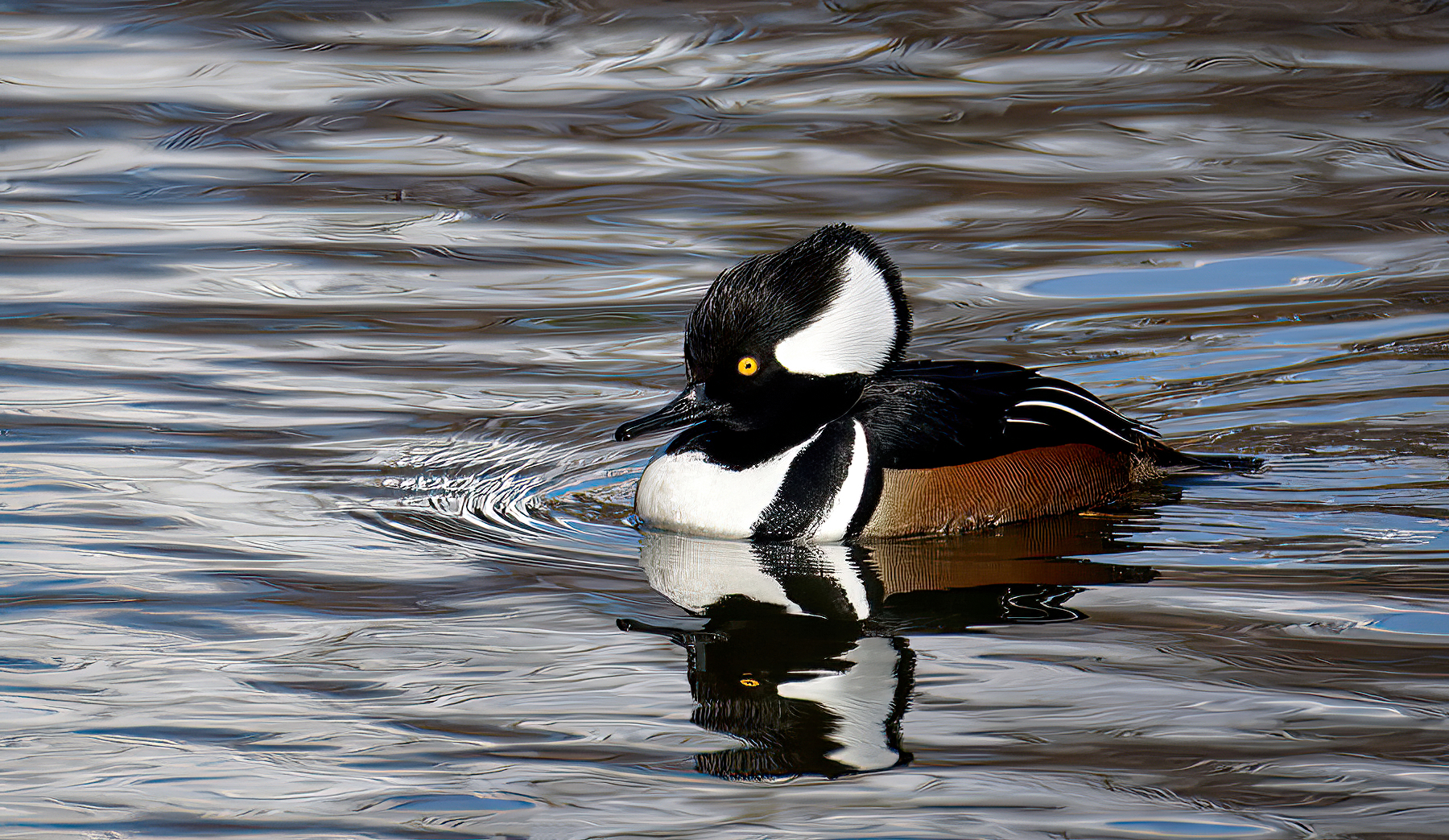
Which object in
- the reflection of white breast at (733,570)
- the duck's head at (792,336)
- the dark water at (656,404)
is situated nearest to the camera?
the dark water at (656,404)

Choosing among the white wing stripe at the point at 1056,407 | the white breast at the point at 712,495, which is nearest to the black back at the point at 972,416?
the white wing stripe at the point at 1056,407

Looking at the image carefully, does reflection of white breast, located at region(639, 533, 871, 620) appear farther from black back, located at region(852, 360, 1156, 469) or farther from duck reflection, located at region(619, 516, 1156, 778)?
black back, located at region(852, 360, 1156, 469)

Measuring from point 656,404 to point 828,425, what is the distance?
156 cm

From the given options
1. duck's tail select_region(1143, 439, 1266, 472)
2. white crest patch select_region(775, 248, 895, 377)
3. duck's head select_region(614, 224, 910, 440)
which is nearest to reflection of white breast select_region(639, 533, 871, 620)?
duck's head select_region(614, 224, 910, 440)

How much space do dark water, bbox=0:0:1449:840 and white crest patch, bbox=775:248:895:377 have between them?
2.05 ft

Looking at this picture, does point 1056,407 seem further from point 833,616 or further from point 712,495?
point 833,616

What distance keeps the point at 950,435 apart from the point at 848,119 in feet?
20.3

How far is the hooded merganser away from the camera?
595 cm

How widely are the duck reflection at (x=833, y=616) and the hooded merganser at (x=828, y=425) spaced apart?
10cm

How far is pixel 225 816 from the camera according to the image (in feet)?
13.0

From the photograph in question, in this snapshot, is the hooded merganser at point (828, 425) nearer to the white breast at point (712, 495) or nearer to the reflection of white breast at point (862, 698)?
the white breast at point (712, 495)

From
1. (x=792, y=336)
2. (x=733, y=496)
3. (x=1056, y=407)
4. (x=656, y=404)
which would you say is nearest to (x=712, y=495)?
(x=733, y=496)

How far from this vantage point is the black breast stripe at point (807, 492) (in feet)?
19.9

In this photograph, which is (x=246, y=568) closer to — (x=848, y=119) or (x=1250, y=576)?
(x=1250, y=576)
